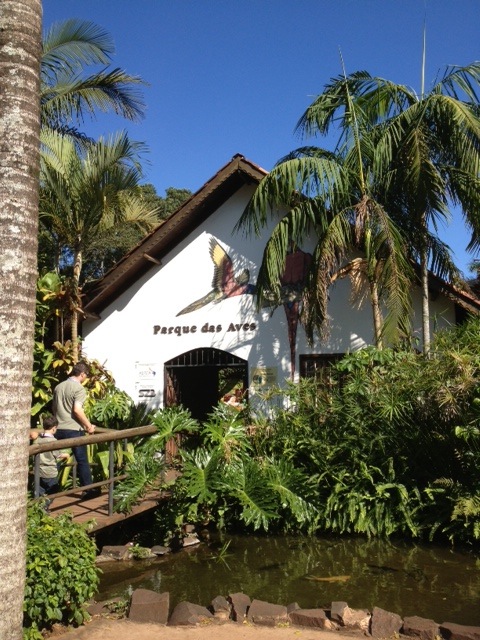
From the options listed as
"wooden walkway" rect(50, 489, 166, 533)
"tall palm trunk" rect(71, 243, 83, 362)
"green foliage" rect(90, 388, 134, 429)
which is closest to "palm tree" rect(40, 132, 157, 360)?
"tall palm trunk" rect(71, 243, 83, 362)

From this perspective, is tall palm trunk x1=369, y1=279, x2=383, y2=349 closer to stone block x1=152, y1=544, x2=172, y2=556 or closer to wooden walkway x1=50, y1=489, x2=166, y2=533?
wooden walkway x1=50, y1=489, x2=166, y2=533

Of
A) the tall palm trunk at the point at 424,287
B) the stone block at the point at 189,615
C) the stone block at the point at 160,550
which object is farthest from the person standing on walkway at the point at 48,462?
the tall palm trunk at the point at 424,287

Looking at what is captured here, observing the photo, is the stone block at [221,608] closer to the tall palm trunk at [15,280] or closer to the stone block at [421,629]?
the stone block at [421,629]

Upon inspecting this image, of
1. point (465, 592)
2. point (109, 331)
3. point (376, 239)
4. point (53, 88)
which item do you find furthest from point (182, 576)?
point (53, 88)

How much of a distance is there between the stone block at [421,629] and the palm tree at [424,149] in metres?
4.88

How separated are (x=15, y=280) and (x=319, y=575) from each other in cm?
471

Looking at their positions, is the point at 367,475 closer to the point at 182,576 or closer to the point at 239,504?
the point at 239,504

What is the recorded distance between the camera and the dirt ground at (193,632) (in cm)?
470

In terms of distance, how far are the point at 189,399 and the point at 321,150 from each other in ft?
19.0

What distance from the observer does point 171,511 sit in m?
7.96

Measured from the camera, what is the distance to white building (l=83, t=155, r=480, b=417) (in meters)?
10.9

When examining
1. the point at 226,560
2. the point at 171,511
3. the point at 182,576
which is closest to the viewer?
the point at 182,576

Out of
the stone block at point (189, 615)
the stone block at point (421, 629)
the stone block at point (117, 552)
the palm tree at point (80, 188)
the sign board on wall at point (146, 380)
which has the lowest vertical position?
the stone block at point (117, 552)

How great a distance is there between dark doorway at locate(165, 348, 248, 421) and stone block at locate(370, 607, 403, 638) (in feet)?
19.0
